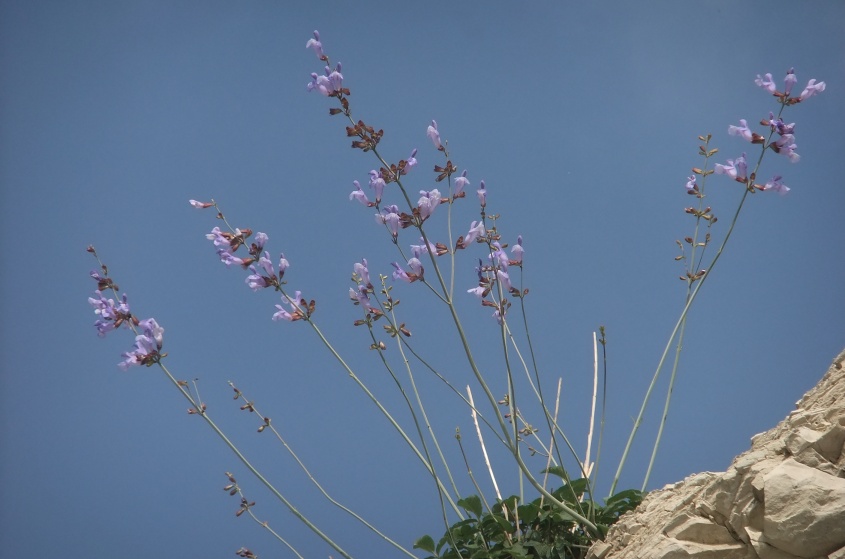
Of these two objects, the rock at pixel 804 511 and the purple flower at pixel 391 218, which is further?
the purple flower at pixel 391 218

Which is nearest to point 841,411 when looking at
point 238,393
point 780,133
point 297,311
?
point 780,133

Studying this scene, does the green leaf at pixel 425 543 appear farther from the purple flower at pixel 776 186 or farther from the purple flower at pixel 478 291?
the purple flower at pixel 776 186

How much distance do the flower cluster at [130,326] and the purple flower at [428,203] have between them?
0.83m

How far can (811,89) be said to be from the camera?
2.87 metres

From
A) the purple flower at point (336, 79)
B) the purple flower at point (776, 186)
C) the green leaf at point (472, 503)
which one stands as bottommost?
the green leaf at point (472, 503)

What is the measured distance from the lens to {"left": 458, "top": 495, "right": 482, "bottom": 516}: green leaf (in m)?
2.94

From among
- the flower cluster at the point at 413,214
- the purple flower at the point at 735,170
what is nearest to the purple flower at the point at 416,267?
the flower cluster at the point at 413,214

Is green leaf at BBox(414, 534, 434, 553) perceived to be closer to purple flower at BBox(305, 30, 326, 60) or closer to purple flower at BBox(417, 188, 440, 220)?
purple flower at BBox(417, 188, 440, 220)

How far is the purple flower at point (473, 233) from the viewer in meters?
2.70

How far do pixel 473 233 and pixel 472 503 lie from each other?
0.91 meters

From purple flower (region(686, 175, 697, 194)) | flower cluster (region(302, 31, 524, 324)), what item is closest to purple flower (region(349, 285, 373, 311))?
flower cluster (region(302, 31, 524, 324))

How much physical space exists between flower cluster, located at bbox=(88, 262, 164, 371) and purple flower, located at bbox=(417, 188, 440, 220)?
83cm

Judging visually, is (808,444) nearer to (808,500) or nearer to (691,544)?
(808,500)

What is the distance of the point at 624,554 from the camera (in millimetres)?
2480
